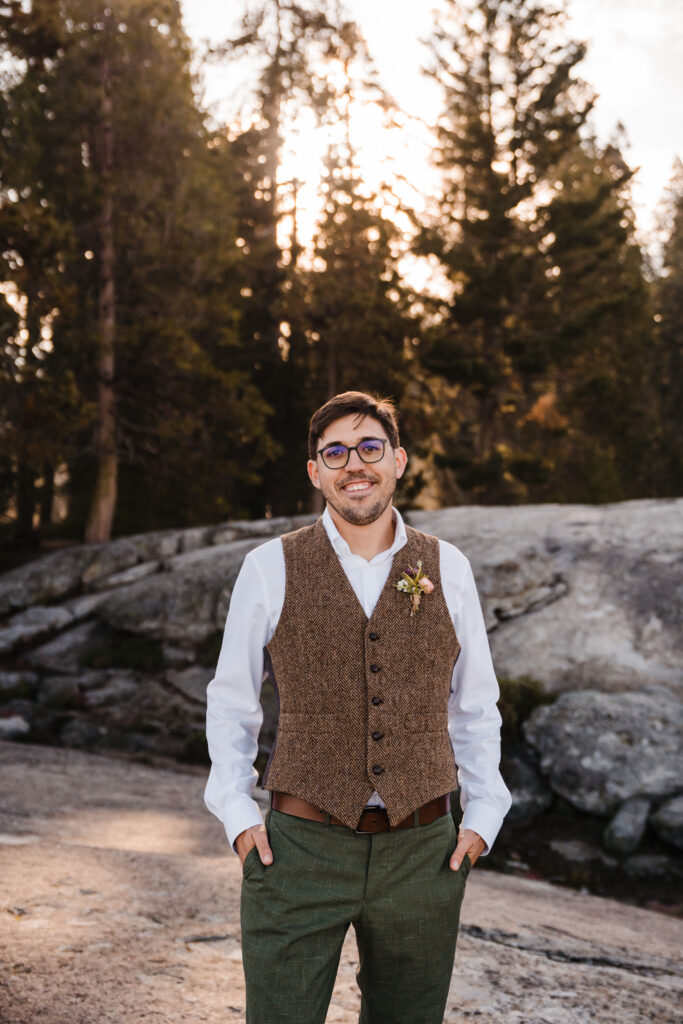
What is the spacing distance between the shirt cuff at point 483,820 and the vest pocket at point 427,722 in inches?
8.4

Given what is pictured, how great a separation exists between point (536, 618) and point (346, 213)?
15.4 m

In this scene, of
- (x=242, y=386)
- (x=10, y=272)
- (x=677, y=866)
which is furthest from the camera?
(x=242, y=386)

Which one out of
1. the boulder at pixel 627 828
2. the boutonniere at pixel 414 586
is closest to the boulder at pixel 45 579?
the boulder at pixel 627 828

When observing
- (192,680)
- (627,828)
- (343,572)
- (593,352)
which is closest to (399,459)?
(343,572)

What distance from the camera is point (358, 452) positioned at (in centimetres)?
227

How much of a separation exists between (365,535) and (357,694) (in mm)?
415

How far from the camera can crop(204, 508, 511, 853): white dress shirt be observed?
6.99 ft

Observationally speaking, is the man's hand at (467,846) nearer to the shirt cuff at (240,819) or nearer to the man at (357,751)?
the man at (357,751)

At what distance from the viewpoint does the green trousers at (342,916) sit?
197 centimetres

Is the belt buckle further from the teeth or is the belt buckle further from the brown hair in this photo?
the brown hair

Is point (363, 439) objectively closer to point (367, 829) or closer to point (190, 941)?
point (367, 829)

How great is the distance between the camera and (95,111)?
59.3 feet

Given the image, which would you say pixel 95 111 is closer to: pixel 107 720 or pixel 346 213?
pixel 346 213

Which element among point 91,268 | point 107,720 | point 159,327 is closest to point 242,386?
point 159,327
